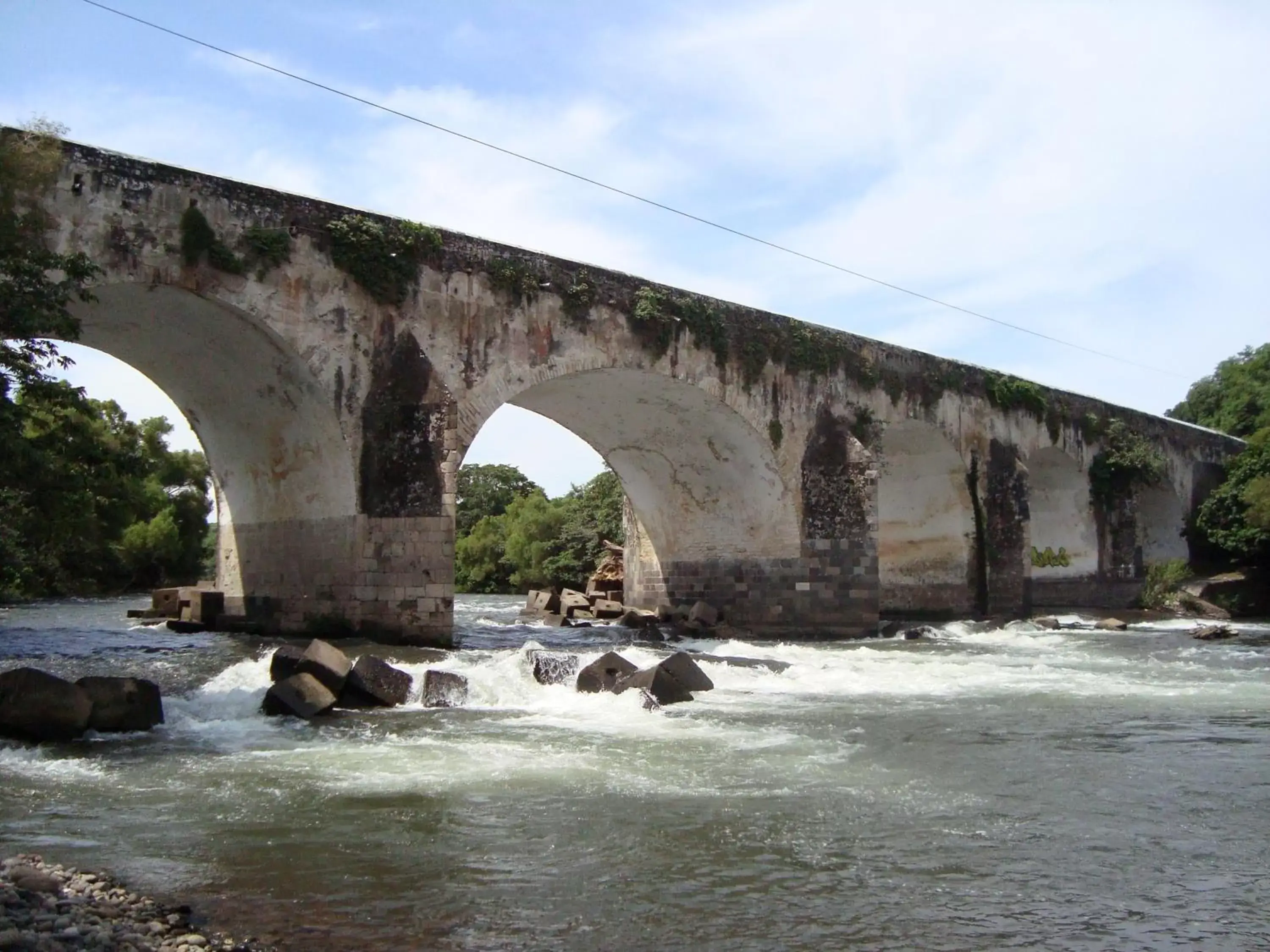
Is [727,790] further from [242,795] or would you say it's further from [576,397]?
[576,397]

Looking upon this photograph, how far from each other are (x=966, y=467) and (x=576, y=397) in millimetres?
9590

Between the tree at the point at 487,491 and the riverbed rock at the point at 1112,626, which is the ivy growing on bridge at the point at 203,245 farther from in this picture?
the tree at the point at 487,491

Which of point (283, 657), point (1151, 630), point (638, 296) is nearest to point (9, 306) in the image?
point (283, 657)

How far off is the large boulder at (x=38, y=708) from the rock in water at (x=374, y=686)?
8.19ft

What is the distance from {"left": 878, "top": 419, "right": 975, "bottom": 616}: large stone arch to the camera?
966 inches

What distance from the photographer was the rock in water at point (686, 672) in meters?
11.8

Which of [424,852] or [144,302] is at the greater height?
[144,302]

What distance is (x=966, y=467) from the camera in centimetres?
2431

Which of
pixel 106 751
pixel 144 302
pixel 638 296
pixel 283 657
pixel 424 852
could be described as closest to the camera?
pixel 424 852

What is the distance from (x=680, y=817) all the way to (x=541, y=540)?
4126 cm

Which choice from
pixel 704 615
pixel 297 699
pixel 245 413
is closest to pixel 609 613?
pixel 704 615

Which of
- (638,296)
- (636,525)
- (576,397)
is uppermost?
(638,296)

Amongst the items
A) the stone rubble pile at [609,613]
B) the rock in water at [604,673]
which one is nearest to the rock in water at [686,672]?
the rock in water at [604,673]

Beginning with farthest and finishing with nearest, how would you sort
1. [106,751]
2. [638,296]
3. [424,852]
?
1. [638,296]
2. [106,751]
3. [424,852]
